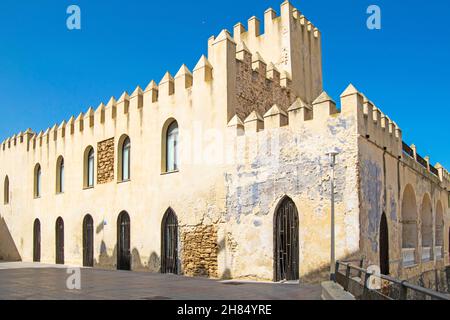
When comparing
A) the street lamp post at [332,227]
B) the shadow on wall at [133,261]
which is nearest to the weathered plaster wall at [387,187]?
the street lamp post at [332,227]

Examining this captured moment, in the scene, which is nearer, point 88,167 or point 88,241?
point 88,241

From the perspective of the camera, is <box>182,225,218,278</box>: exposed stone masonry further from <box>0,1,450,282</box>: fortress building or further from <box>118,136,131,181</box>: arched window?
<box>118,136,131,181</box>: arched window

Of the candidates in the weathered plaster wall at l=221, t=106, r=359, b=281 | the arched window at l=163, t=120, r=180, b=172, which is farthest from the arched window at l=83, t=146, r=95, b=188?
the weathered plaster wall at l=221, t=106, r=359, b=281

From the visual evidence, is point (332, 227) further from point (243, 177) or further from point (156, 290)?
point (156, 290)

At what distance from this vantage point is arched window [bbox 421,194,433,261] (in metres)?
20.5

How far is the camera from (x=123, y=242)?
18.6 metres

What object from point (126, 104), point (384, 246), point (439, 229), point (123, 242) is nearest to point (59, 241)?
point (123, 242)

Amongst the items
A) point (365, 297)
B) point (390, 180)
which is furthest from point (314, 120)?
point (365, 297)

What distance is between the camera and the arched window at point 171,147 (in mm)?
16719

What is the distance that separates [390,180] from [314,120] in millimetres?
4249

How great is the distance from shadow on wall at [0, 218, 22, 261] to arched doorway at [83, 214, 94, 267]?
27.0ft

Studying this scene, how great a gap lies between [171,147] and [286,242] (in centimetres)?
616
